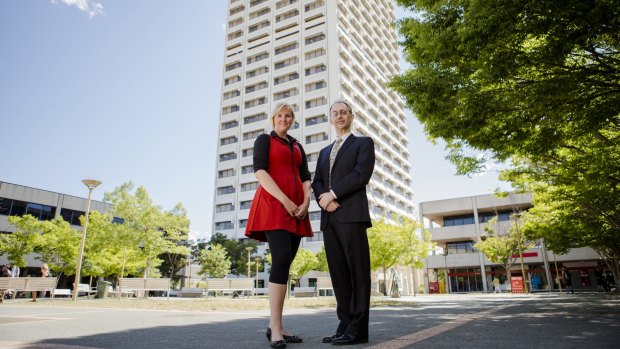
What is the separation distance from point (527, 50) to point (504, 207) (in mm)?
46470

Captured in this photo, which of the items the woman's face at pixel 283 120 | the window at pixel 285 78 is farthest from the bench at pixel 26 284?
the window at pixel 285 78

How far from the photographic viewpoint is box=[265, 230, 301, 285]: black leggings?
2959mm

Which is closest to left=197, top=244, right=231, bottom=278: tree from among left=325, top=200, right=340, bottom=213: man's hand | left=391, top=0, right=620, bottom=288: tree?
left=391, top=0, right=620, bottom=288: tree

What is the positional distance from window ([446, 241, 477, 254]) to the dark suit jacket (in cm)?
4990

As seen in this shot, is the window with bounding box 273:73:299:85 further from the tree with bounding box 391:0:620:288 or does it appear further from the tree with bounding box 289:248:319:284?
the tree with bounding box 391:0:620:288

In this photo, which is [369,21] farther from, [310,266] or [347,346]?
[347,346]

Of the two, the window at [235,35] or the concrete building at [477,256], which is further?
the window at [235,35]

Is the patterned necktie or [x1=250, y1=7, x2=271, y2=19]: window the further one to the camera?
[x1=250, y1=7, x2=271, y2=19]: window

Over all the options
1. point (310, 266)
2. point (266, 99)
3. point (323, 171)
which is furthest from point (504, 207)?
point (323, 171)

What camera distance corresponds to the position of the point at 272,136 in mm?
3352

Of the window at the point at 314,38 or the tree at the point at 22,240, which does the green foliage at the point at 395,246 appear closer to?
the tree at the point at 22,240

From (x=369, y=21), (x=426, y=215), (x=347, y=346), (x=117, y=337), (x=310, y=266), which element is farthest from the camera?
(x=369, y=21)

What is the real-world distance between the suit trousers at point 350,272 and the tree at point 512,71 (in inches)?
157

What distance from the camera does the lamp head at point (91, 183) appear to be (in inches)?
624
